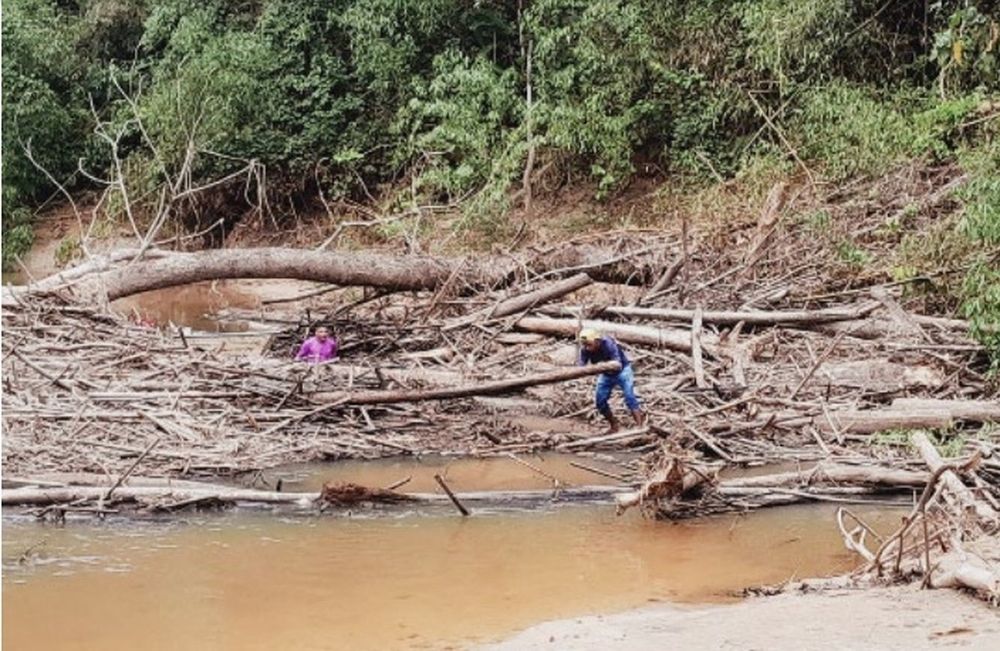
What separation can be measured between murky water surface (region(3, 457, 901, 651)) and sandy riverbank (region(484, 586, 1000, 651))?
40cm

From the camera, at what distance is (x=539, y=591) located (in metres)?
6.71

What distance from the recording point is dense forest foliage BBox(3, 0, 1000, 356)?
18.5m

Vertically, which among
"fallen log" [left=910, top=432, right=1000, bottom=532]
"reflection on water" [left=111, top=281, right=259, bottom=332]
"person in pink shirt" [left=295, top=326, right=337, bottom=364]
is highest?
"fallen log" [left=910, top=432, right=1000, bottom=532]

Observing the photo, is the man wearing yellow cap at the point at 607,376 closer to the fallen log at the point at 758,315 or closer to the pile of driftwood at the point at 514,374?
the pile of driftwood at the point at 514,374

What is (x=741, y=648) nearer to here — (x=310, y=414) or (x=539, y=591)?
(x=539, y=591)

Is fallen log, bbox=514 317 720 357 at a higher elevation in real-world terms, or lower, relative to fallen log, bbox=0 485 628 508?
lower

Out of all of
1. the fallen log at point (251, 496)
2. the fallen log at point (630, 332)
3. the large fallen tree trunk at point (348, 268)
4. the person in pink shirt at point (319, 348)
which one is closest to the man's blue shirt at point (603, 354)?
the fallen log at point (630, 332)

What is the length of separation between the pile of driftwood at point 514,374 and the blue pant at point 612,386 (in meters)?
0.25

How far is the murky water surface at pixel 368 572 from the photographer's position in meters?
6.01

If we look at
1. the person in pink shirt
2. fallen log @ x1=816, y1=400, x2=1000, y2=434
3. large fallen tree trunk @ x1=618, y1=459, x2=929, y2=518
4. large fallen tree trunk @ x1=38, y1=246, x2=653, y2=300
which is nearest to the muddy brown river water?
large fallen tree trunk @ x1=618, y1=459, x2=929, y2=518

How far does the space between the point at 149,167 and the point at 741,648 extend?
21.6m

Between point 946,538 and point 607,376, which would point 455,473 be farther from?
point 946,538

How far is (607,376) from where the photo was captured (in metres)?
10.4

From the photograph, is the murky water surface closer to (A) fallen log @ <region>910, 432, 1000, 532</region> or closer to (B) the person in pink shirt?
(A) fallen log @ <region>910, 432, 1000, 532</region>
